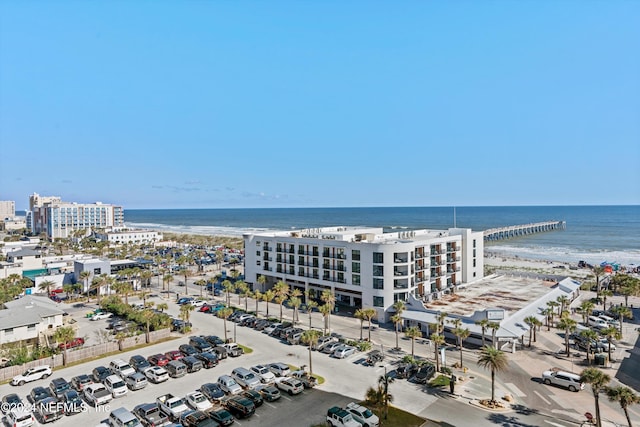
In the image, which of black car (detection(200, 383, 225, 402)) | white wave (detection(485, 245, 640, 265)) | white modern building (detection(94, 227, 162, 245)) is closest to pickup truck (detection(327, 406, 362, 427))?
black car (detection(200, 383, 225, 402))

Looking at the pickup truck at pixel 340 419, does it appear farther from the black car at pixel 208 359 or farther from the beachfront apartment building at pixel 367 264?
the beachfront apartment building at pixel 367 264

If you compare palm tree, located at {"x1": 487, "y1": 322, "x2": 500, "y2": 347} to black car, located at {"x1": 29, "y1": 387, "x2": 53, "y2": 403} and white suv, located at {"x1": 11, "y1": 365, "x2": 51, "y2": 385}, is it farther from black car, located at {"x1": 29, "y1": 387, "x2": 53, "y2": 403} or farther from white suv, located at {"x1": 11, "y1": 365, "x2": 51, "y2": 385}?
white suv, located at {"x1": 11, "y1": 365, "x2": 51, "y2": 385}

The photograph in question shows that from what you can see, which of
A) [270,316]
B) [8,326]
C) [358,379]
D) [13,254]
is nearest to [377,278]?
[270,316]

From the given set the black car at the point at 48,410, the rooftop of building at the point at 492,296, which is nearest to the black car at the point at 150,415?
the black car at the point at 48,410

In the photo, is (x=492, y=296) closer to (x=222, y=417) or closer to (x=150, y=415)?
(x=222, y=417)

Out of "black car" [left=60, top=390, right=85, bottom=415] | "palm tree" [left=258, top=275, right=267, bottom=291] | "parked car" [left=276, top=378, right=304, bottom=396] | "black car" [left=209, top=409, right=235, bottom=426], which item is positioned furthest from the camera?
"palm tree" [left=258, top=275, right=267, bottom=291]
